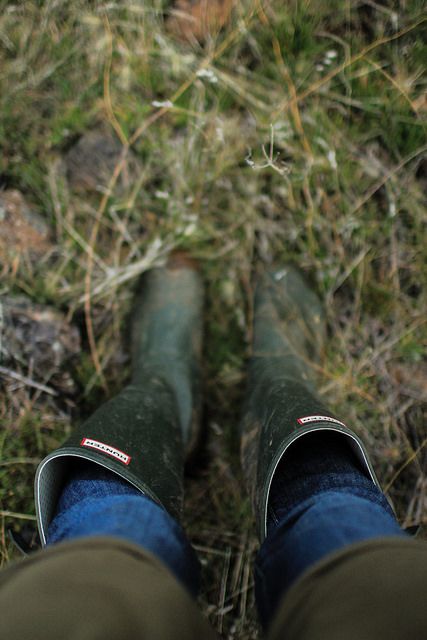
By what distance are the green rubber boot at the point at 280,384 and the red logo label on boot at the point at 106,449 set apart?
0.79 ft

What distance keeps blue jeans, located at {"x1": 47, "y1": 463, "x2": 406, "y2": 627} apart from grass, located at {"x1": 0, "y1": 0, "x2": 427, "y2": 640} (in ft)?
1.61

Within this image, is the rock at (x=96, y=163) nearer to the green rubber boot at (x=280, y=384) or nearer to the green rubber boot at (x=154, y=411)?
the green rubber boot at (x=154, y=411)

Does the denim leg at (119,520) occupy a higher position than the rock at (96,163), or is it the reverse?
the rock at (96,163)

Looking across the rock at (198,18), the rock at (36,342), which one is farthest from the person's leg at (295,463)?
the rock at (198,18)

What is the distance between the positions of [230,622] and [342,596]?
795mm

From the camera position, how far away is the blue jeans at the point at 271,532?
0.68 meters

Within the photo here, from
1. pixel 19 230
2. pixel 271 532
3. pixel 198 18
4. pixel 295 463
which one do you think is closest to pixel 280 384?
pixel 295 463

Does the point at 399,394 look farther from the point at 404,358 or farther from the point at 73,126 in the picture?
the point at 73,126

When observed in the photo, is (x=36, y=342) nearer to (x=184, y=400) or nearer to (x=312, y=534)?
(x=184, y=400)

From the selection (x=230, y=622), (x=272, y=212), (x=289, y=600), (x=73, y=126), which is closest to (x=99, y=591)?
(x=289, y=600)

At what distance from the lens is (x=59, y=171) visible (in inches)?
54.8

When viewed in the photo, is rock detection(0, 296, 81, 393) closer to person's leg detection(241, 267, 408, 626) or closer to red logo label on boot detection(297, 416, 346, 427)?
person's leg detection(241, 267, 408, 626)

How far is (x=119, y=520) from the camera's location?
720 mm

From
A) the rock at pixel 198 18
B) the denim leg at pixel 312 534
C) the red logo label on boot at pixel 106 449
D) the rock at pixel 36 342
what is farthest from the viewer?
the rock at pixel 198 18
